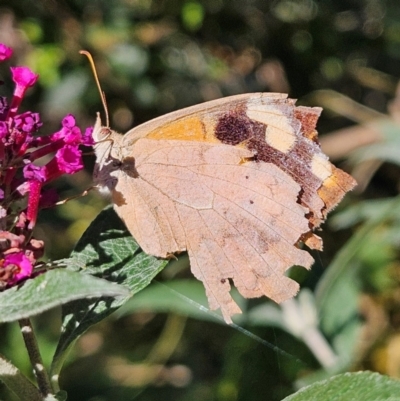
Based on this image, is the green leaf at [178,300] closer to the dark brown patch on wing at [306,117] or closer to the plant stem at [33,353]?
the dark brown patch on wing at [306,117]

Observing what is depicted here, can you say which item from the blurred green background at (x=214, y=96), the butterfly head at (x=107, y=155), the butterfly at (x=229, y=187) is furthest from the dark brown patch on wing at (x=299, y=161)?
the blurred green background at (x=214, y=96)

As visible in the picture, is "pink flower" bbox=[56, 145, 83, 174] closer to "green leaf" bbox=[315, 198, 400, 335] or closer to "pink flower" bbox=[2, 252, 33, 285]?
→ "pink flower" bbox=[2, 252, 33, 285]


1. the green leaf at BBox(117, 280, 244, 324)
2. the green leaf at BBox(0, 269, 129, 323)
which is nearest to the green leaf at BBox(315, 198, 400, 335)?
the green leaf at BBox(117, 280, 244, 324)

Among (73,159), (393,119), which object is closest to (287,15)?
(393,119)

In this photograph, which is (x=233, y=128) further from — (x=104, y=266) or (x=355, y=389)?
(x=355, y=389)

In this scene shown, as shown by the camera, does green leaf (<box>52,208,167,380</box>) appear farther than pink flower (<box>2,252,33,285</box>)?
Yes

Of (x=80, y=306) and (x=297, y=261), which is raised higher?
(x=297, y=261)

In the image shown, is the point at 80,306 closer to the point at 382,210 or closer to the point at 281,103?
the point at 281,103
